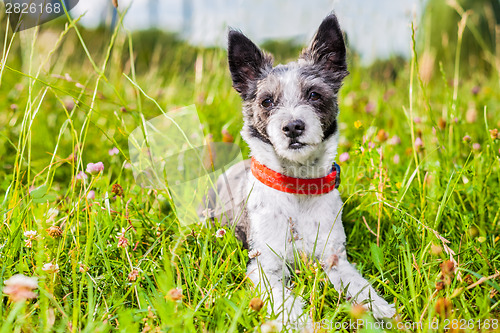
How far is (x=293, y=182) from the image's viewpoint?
2.65m

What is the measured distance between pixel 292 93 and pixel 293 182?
0.65m

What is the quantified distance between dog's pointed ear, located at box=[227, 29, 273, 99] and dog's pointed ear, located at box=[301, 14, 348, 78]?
366mm

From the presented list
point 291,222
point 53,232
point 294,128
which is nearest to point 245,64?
point 294,128

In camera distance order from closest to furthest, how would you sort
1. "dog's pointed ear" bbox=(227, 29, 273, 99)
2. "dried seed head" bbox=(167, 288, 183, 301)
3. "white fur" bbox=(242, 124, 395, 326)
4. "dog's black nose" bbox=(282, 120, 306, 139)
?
1. "dried seed head" bbox=(167, 288, 183, 301)
2. "dog's black nose" bbox=(282, 120, 306, 139)
3. "white fur" bbox=(242, 124, 395, 326)
4. "dog's pointed ear" bbox=(227, 29, 273, 99)

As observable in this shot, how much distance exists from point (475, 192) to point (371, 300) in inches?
61.1

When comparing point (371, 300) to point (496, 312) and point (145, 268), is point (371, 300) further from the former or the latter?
point (145, 268)

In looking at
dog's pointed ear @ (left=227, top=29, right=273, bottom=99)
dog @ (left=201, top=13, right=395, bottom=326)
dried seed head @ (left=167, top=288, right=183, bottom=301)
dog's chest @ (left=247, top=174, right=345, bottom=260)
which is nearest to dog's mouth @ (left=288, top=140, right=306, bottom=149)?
dog @ (left=201, top=13, right=395, bottom=326)

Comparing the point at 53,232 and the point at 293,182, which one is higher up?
the point at 293,182

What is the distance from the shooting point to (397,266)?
2.59 meters

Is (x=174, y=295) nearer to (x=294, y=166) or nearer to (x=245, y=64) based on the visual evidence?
(x=294, y=166)

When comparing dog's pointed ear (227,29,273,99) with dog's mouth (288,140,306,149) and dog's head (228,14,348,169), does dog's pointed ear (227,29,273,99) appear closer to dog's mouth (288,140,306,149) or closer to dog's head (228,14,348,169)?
dog's head (228,14,348,169)

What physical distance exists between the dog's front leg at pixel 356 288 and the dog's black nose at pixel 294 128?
2.61 ft

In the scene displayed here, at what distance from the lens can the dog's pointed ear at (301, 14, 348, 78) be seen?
9.29 feet

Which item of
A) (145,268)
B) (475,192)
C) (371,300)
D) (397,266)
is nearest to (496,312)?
(397,266)
